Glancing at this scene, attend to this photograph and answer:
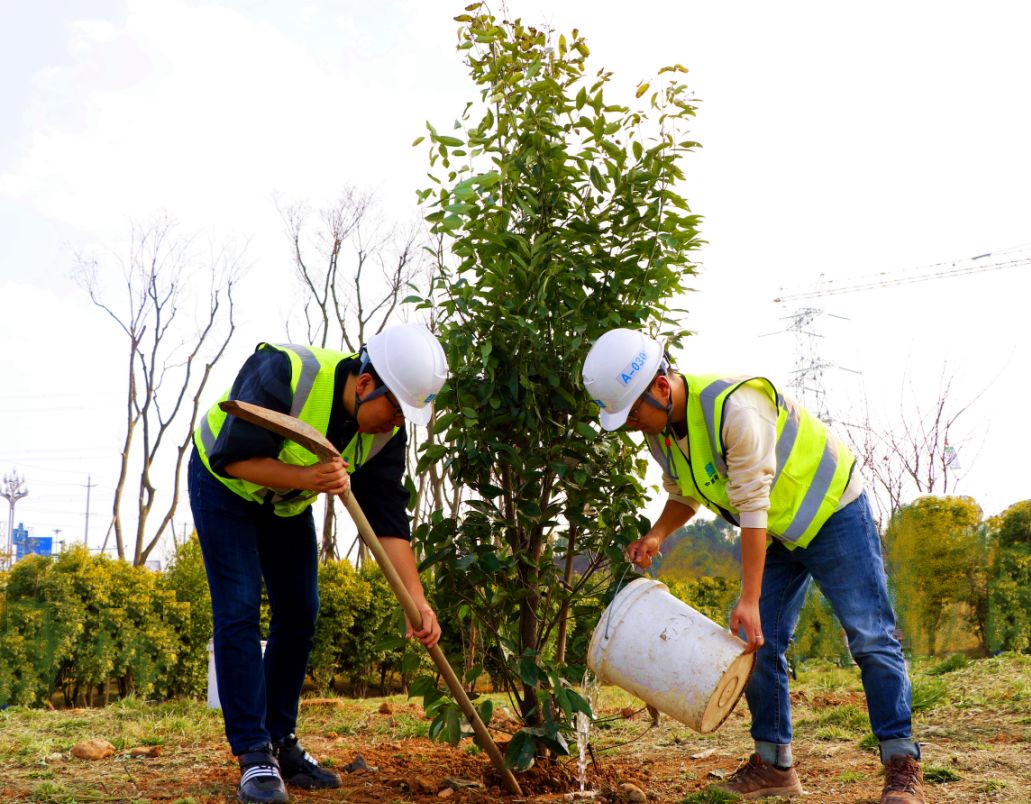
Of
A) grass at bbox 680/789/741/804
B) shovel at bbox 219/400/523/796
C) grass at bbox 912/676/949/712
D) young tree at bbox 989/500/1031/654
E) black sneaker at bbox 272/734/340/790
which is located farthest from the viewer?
young tree at bbox 989/500/1031/654

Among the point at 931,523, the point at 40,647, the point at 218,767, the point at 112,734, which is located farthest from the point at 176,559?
the point at 931,523

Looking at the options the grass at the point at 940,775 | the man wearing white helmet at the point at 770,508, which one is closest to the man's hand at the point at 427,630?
the man wearing white helmet at the point at 770,508

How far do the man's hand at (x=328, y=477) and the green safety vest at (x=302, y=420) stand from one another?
276 millimetres

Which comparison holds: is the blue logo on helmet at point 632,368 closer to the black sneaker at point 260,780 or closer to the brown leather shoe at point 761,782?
the brown leather shoe at point 761,782

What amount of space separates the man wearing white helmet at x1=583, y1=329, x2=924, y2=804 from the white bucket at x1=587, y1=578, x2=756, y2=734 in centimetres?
15

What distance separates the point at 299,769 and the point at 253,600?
0.84 m

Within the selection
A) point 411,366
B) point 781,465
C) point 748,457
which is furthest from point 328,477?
point 781,465

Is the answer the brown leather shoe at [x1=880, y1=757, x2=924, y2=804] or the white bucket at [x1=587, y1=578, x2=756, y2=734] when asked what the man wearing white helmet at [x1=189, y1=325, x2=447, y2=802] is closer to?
the white bucket at [x1=587, y1=578, x2=756, y2=734]

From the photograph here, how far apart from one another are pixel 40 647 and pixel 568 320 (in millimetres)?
5879

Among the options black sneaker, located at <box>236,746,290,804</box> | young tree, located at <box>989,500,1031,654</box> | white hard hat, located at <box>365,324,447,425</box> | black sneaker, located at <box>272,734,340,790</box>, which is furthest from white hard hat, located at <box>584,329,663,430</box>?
young tree, located at <box>989,500,1031,654</box>

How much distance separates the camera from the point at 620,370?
303 cm

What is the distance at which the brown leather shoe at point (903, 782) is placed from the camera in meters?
3.02

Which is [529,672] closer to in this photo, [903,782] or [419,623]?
[419,623]

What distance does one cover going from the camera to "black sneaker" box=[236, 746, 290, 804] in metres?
3.05
